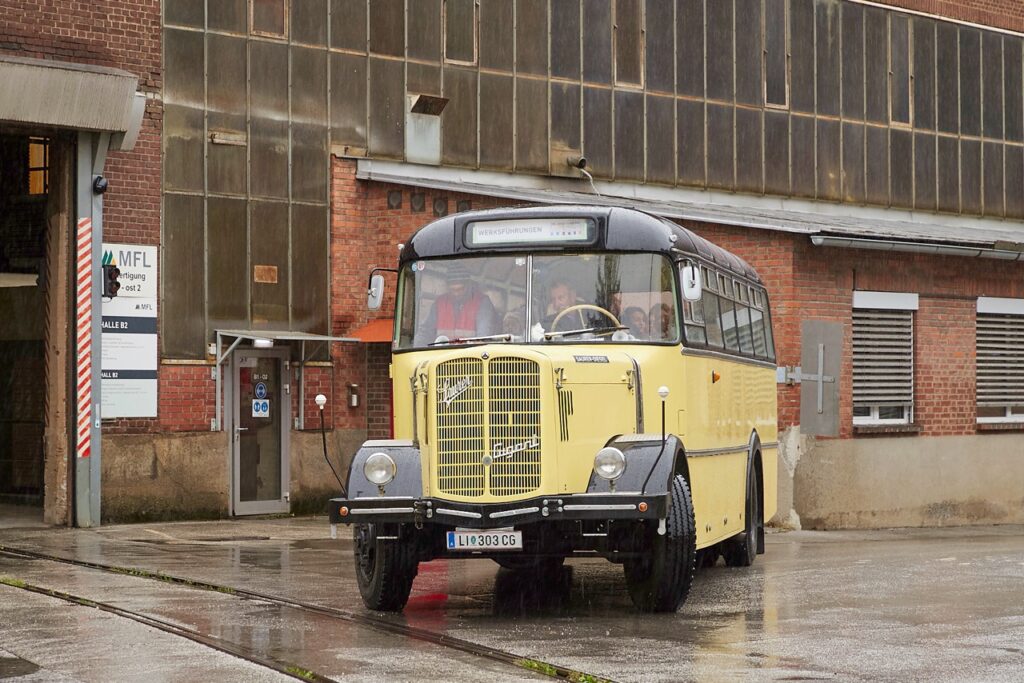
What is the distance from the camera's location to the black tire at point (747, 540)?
16109mm

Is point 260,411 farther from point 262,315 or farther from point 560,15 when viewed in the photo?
point 560,15

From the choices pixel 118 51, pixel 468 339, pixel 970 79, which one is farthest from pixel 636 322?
pixel 970 79

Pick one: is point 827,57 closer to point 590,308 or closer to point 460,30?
point 460,30

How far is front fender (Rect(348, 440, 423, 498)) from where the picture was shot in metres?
11.5

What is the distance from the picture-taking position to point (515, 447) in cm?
1135

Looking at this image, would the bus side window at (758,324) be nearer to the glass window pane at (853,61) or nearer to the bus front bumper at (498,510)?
the bus front bumper at (498,510)

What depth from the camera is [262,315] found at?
22359mm

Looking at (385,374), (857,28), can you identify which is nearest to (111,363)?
(385,374)

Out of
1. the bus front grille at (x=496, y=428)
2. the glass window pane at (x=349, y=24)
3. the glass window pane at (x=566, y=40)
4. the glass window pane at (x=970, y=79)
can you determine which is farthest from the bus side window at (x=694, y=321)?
the glass window pane at (x=970, y=79)

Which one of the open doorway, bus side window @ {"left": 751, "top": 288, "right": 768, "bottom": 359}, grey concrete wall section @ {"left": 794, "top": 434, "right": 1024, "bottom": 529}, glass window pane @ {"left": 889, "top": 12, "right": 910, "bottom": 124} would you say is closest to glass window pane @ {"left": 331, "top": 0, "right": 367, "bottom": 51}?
the open doorway

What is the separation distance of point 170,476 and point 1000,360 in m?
12.5

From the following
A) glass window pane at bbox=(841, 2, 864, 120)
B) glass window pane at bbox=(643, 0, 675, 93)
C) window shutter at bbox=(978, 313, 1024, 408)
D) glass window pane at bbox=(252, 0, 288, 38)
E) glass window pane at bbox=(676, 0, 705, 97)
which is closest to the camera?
glass window pane at bbox=(252, 0, 288, 38)

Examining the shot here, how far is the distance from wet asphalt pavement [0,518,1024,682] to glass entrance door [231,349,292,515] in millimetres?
4367

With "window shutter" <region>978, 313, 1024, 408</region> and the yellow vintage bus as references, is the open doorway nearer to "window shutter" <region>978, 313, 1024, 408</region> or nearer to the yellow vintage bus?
the yellow vintage bus
